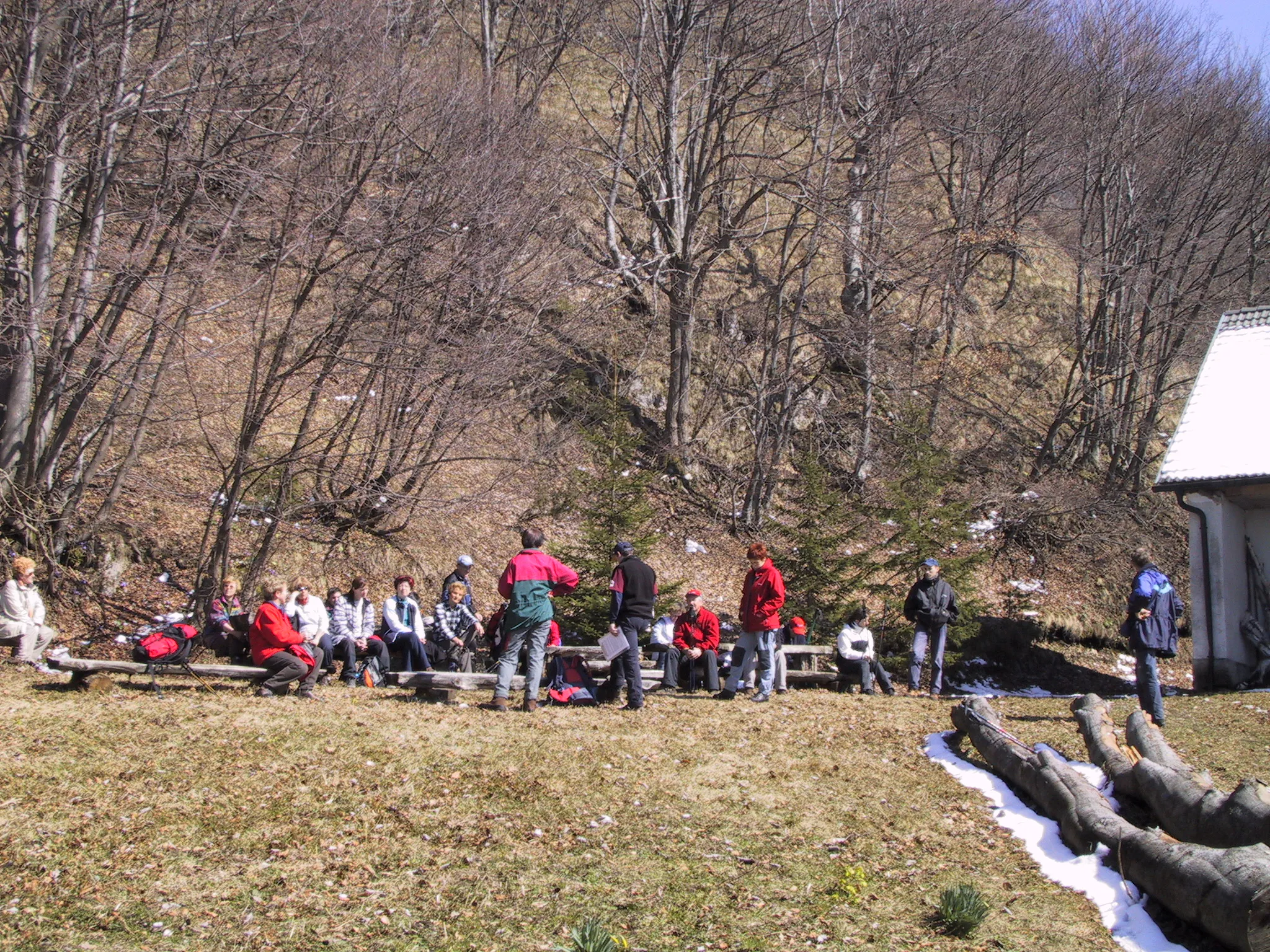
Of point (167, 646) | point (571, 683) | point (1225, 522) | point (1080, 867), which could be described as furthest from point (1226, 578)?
point (167, 646)

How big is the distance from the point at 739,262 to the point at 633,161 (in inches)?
145

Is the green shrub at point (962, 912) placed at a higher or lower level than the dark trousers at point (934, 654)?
lower

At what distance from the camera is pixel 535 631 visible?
376 inches

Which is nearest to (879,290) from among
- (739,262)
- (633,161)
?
(739,262)

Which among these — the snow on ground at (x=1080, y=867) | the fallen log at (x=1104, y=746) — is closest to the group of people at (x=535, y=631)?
the fallen log at (x=1104, y=746)

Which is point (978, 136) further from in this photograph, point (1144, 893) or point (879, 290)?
point (1144, 893)

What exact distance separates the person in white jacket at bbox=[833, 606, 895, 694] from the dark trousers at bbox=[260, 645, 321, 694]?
21.0 ft

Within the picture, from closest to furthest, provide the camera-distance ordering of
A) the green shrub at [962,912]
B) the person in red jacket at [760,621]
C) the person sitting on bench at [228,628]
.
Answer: the green shrub at [962,912] → the person in red jacket at [760,621] → the person sitting on bench at [228,628]

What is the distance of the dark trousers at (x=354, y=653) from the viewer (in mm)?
11602

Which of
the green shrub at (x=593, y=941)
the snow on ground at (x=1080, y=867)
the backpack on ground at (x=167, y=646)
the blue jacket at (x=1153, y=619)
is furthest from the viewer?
the blue jacket at (x=1153, y=619)

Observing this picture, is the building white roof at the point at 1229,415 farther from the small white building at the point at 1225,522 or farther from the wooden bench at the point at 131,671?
the wooden bench at the point at 131,671

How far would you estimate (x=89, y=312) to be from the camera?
12836mm

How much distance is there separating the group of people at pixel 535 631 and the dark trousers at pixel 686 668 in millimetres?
16

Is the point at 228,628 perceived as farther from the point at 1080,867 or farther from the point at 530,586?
the point at 1080,867
